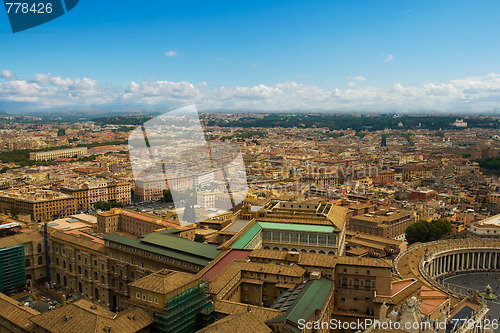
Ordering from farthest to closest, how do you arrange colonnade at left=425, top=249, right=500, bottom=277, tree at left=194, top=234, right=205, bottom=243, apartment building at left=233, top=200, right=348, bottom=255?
colonnade at left=425, top=249, right=500, bottom=277 < tree at left=194, top=234, right=205, bottom=243 < apartment building at left=233, top=200, right=348, bottom=255

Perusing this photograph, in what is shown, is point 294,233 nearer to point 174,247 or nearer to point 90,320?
point 174,247

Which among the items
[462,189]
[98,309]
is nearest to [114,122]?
[462,189]

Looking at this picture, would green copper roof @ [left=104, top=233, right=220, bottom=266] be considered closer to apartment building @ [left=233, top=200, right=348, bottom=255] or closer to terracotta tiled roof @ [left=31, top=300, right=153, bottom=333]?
apartment building @ [left=233, top=200, right=348, bottom=255]

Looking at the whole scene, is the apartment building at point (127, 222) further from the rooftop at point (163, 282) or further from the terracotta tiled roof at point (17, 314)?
the rooftop at point (163, 282)

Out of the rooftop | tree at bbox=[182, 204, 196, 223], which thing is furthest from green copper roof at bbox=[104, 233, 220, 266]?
tree at bbox=[182, 204, 196, 223]

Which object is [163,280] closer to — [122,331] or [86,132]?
[122,331]

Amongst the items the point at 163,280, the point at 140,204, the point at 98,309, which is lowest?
the point at 140,204

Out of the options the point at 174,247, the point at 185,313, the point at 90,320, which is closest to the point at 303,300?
the point at 185,313
